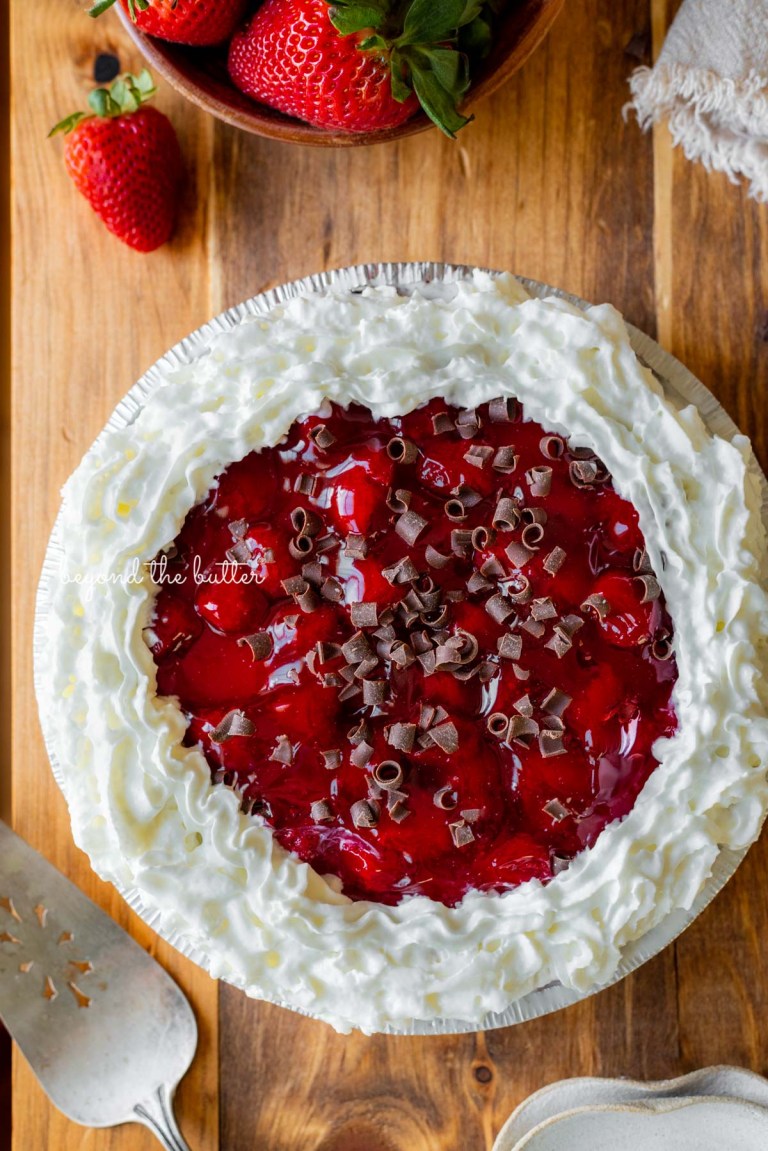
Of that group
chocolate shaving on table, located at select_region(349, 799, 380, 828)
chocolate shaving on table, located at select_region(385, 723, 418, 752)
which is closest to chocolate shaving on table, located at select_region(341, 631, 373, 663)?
chocolate shaving on table, located at select_region(385, 723, 418, 752)

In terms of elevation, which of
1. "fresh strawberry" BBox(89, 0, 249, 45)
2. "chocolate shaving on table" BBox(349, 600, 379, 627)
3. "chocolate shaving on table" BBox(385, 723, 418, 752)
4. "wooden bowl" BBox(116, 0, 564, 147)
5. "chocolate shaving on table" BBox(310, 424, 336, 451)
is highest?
"fresh strawberry" BBox(89, 0, 249, 45)

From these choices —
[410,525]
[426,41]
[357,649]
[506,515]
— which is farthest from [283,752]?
[426,41]

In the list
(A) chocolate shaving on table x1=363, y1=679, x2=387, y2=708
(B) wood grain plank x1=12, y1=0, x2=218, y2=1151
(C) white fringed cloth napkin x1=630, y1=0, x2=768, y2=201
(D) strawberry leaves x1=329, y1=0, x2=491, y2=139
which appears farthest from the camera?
(B) wood grain plank x1=12, y1=0, x2=218, y2=1151

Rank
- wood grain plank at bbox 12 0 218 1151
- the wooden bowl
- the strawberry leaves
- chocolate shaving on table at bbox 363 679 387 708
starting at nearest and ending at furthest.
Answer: the strawberry leaves, chocolate shaving on table at bbox 363 679 387 708, the wooden bowl, wood grain plank at bbox 12 0 218 1151

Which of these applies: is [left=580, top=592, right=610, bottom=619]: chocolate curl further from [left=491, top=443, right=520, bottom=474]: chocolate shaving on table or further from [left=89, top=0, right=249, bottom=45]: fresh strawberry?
[left=89, top=0, right=249, bottom=45]: fresh strawberry

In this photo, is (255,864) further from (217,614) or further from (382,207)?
(382,207)

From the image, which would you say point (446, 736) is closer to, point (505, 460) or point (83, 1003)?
point (505, 460)

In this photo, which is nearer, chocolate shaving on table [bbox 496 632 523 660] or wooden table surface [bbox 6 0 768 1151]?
chocolate shaving on table [bbox 496 632 523 660]

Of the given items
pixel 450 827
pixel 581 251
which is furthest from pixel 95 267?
pixel 450 827
